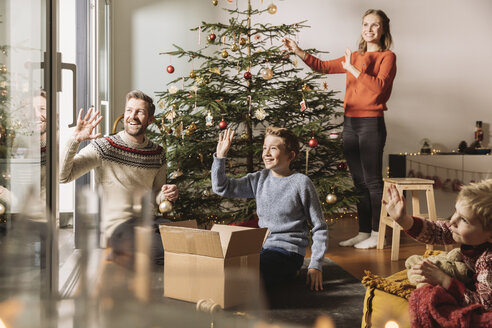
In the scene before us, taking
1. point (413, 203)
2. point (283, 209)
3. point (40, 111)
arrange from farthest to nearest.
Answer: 1. point (413, 203)
2. point (283, 209)
3. point (40, 111)

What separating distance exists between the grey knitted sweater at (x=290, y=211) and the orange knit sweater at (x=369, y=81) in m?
1.25

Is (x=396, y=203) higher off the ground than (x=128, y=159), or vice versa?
(x=128, y=159)

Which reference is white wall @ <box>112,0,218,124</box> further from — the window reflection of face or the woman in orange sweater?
the window reflection of face

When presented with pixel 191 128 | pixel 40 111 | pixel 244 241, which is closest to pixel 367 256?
pixel 191 128

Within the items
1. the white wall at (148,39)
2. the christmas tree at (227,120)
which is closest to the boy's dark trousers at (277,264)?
the christmas tree at (227,120)

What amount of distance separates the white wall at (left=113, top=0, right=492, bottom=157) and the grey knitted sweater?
235 cm

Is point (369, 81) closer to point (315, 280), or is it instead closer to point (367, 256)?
point (367, 256)

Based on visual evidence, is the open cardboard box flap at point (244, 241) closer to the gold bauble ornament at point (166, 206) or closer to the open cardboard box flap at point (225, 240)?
the open cardboard box flap at point (225, 240)

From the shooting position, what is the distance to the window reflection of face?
4.79 ft

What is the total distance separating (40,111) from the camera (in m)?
1.56

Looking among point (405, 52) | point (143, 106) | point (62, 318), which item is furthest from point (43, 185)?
point (405, 52)

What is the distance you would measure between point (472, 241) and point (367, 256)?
6.19 feet

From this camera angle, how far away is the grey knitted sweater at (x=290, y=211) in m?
2.41

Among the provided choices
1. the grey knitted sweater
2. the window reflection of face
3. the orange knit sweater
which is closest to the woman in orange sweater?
the orange knit sweater
